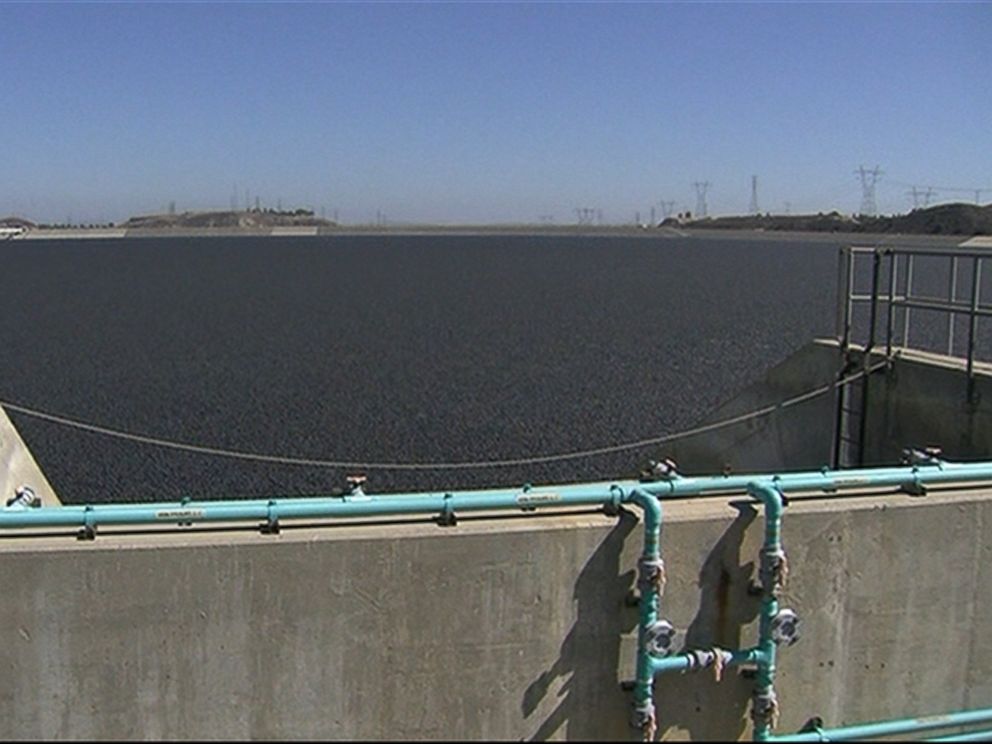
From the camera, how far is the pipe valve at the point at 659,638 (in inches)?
207

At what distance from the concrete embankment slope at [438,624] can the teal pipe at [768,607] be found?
12cm

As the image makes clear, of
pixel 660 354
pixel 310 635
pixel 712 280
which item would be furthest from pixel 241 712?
pixel 712 280

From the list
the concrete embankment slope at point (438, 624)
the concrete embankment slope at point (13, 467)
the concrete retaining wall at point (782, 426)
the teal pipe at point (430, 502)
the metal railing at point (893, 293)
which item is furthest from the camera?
the concrete retaining wall at point (782, 426)

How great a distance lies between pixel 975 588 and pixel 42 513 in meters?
5.44

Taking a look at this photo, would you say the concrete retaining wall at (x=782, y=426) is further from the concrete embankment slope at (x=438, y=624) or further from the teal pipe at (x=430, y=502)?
the concrete embankment slope at (x=438, y=624)

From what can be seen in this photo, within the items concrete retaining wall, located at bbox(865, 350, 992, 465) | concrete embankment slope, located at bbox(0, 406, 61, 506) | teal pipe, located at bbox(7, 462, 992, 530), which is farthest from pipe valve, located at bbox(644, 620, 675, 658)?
concrete embankment slope, located at bbox(0, 406, 61, 506)

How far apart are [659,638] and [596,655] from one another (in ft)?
1.23

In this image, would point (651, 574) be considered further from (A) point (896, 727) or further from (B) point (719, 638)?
(A) point (896, 727)

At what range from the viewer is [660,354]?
118ft

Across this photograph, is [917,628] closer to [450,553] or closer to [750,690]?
[750,690]

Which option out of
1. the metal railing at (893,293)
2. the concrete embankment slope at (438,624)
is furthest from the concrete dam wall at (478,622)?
the metal railing at (893,293)

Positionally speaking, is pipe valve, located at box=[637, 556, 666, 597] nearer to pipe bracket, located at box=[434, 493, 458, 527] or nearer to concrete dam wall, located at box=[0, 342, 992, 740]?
concrete dam wall, located at box=[0, 342, 992, 740]

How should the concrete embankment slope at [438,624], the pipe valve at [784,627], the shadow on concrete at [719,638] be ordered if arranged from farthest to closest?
1. the shadow on concrete at [719,638]
2. the pipe valve at [784,627]
3. the concrete embankment slope at [438,624]

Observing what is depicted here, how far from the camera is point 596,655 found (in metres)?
5.41
